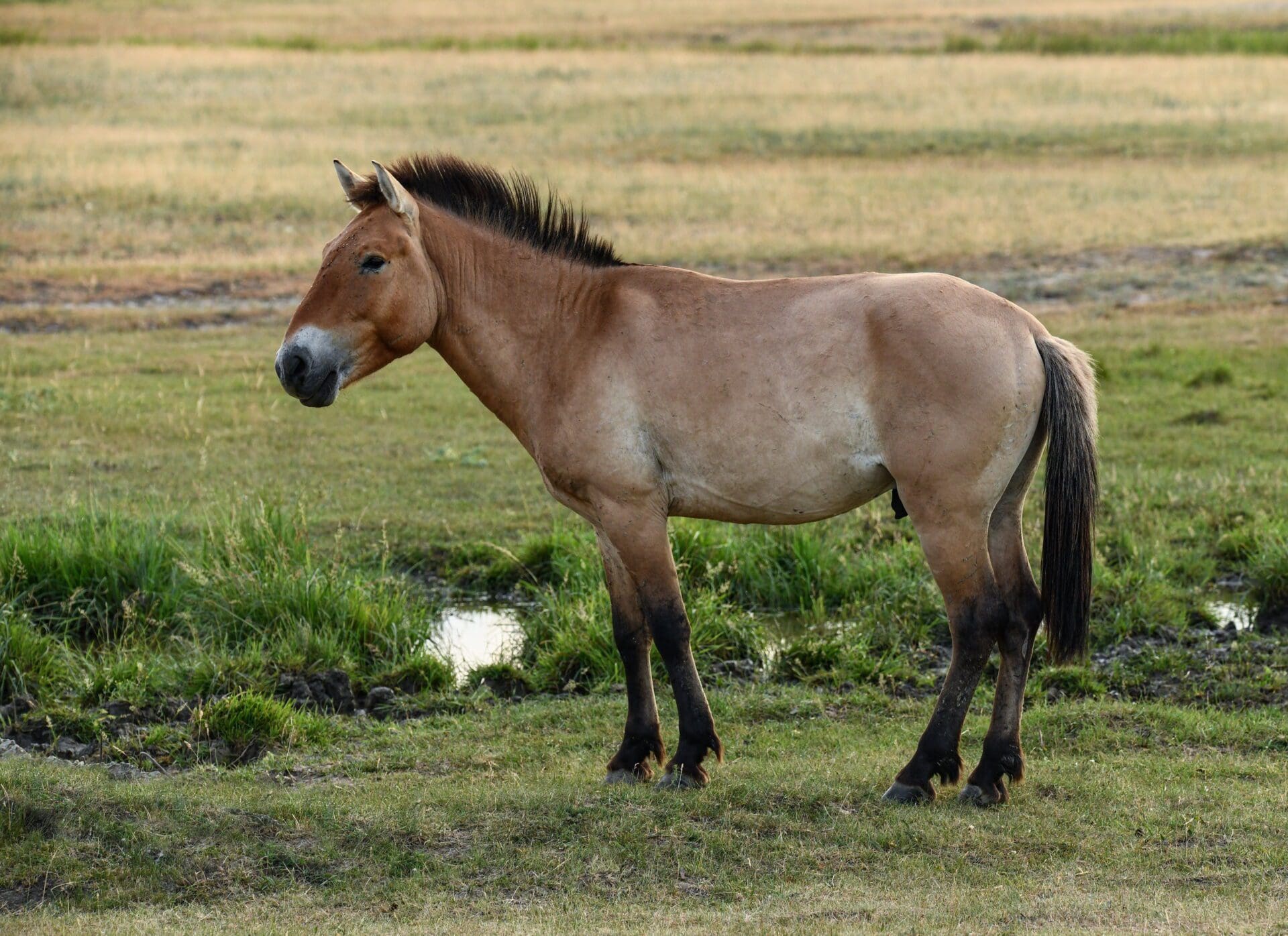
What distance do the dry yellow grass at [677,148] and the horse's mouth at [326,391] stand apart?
44.7 ft

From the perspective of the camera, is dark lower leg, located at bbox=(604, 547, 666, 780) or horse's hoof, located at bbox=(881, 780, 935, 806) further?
dark lower leg, located at bbox=(604, 547, 666, 780)

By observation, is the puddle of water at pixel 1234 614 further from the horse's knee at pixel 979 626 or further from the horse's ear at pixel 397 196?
the horse's ear at pixel 397 196

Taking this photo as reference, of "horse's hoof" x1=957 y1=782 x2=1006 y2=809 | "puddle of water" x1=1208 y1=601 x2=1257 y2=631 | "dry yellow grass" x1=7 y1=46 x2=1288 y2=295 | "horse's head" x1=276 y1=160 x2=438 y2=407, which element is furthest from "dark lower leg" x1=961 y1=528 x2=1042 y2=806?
"dry yellow grass" x1=7 y1=46 x2=1288 y2=295

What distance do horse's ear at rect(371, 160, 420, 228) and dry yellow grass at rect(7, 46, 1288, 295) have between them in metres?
13.3

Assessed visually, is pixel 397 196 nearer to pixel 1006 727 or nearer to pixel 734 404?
pixel 734 404

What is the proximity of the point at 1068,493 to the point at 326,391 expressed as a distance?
9.94 ft

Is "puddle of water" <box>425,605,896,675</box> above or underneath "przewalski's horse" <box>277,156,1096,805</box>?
underneath

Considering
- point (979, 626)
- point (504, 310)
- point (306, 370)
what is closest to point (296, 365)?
point (306, 370)

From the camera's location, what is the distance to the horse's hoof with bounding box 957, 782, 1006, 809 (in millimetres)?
5977

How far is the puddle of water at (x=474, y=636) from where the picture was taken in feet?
28.6

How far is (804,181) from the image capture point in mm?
25328

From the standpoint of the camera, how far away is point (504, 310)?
6.43 m

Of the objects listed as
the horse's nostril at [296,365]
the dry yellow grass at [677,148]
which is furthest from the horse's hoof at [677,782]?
the dry yellow grass at [677,148]

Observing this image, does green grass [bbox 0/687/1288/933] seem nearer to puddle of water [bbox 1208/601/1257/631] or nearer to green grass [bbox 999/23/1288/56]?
puddle of water [bbox 1208/601/1257/631]
